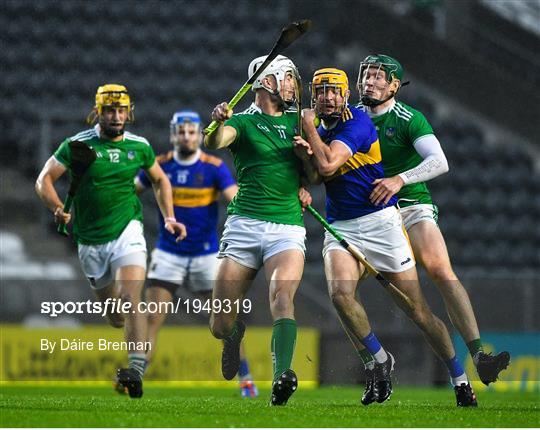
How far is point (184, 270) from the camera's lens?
33.0 feet

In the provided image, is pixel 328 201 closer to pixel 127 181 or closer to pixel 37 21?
pixel 127 181

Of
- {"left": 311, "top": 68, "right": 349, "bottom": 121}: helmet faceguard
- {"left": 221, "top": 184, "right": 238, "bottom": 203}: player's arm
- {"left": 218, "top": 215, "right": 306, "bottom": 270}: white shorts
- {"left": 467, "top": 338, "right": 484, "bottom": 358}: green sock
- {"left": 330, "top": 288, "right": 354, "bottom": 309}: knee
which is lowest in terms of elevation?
{"left": 467, "top": 338, "right": 484, "bottom": 358}: green sock

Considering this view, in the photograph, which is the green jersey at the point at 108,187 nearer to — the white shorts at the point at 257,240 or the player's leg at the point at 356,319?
the white shorts at the point at 257,240

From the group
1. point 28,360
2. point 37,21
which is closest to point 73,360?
point 28,360

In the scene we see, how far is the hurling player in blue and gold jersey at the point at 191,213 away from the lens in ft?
33.0

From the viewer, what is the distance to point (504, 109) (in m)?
17.9

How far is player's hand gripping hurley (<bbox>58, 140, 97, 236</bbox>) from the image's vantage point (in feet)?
27.5

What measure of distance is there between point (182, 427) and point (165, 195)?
3212 mm

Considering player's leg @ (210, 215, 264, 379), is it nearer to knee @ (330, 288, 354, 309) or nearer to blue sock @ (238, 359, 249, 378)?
knee @ (330, 288, 354, 309)

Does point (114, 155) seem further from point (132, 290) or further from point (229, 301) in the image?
point (229, 301)

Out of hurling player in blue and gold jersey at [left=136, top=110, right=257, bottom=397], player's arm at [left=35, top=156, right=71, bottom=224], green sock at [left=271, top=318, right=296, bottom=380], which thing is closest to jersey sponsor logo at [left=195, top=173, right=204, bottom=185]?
hurling player in blue and gold jersey at [left=136, top=110, right=257, bottom=397]

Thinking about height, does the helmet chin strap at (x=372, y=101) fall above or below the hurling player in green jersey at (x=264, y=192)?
above

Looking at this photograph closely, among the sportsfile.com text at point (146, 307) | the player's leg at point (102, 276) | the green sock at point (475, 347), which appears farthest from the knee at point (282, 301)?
the player's leg at point (102, 276)

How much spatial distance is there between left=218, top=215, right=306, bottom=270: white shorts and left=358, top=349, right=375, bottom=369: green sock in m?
0.78
